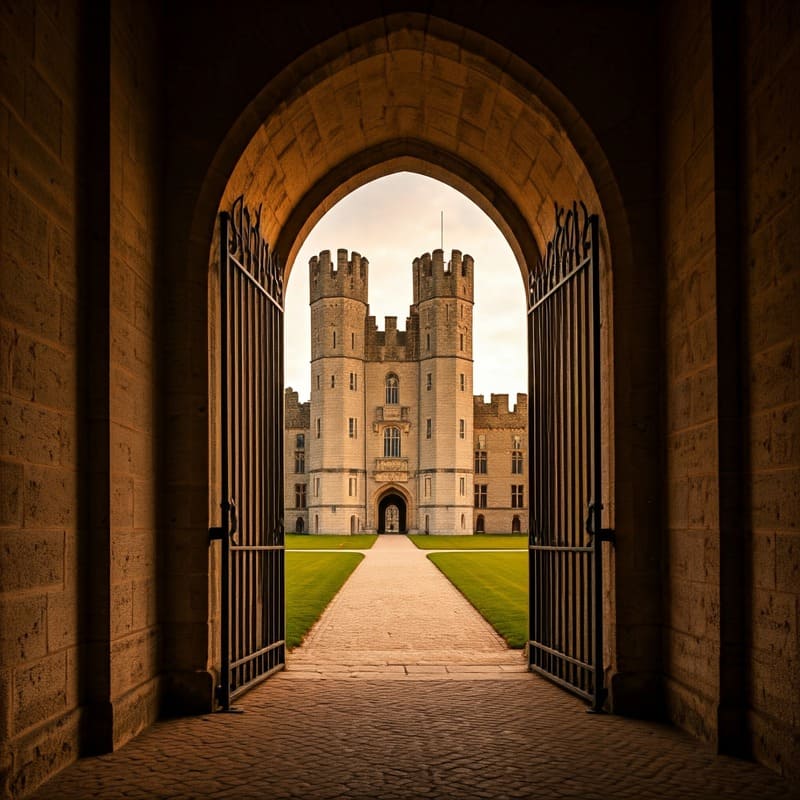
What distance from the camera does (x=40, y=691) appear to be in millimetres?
3422

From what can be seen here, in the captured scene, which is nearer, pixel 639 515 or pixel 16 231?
pixel 16 231

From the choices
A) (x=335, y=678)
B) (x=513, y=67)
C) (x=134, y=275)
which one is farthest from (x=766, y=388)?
(x=335, y=678)

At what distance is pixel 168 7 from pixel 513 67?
2051 mm

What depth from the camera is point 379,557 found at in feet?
71.1

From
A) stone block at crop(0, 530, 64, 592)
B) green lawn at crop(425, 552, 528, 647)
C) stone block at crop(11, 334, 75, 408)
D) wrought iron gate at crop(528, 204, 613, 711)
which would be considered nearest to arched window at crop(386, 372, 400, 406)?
green lawn at crop(425, 552, 528, 647)

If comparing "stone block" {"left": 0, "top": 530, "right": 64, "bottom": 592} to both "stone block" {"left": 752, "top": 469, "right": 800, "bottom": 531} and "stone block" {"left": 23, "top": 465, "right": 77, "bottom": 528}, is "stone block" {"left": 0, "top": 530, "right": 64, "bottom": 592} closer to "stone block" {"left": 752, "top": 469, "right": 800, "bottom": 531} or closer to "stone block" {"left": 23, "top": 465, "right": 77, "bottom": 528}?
"stone block" {"left": 23, "top": 465, "right": 77, "bottom": 528}

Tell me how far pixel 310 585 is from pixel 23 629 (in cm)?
1032

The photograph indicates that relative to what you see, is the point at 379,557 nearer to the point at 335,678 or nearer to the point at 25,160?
the point at 335,678

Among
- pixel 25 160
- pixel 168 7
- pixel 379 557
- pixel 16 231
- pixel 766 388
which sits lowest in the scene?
pixel 379 557

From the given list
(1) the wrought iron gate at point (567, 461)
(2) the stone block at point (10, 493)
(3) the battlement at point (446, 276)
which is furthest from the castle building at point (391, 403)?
(2) the stone block at point (10, 493)

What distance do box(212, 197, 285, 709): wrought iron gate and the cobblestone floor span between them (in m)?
0.34

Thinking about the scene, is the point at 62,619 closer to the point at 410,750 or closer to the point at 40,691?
the point at 40,691

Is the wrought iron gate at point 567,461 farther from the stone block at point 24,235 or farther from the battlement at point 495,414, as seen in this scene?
the battlement at point 495,414

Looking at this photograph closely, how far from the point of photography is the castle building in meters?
42.4
